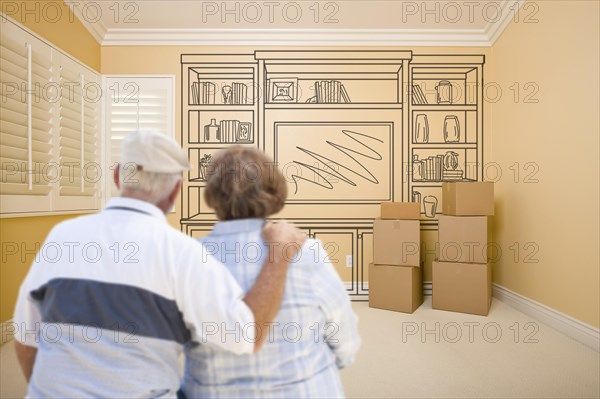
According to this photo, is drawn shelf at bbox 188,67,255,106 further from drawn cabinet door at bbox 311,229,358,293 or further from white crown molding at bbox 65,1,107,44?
drawn cabinet door at bbox 311,229,358,293

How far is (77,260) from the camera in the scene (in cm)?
84

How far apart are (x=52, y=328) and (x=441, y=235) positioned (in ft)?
10.7

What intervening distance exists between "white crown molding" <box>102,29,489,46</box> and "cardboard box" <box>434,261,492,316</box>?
225 cm

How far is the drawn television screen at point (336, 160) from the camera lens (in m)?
4.21

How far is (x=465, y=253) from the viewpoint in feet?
11.6

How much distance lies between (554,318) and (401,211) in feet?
4.63

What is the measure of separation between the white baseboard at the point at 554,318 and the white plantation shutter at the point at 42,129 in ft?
12.6

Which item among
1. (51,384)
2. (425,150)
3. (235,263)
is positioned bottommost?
(51,384)

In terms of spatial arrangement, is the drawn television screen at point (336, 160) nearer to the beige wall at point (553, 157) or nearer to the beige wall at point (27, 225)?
the beige wall at point (553, 157)

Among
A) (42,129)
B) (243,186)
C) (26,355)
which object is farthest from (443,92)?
(26,355)

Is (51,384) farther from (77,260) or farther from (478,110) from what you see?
(478,110)

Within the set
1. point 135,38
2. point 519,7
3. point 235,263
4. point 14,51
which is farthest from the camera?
point 135,38

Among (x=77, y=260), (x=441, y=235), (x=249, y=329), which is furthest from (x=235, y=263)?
(x=441, y=235)

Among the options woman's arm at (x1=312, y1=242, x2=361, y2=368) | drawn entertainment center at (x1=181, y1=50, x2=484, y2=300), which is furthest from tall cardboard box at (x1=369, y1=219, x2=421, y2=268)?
woman's arm at (x1=312, y1=242, x2=361, y2=368)
